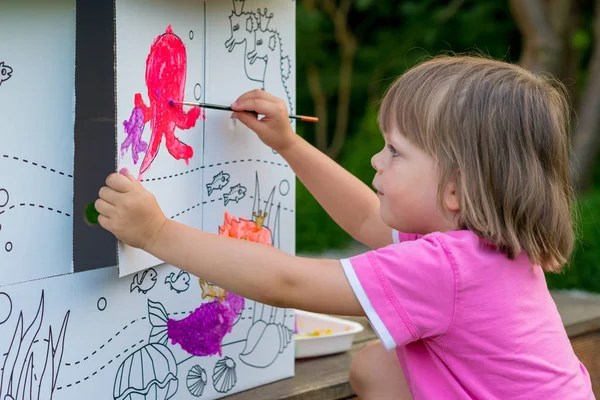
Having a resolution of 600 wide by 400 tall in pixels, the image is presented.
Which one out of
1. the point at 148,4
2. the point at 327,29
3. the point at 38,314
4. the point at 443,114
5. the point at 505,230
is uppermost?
the point at 327,29

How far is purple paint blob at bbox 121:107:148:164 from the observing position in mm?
1065

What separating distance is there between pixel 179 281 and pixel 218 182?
169 millimetres

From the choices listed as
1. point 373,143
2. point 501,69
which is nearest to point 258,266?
point 501,69

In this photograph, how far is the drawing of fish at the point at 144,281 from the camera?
1.17 metres

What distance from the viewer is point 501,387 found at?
116 centimetres

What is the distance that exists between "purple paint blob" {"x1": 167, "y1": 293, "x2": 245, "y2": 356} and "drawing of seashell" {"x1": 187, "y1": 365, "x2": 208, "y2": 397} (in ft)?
0.08

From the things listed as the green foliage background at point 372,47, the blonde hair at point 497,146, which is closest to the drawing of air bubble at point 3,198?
the blonde hair at point 497,146

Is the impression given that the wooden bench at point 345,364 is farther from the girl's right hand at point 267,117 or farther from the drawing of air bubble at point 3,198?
the drawing of air bubble at point 3,198

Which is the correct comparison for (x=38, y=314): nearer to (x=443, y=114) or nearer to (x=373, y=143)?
(x=443, y=114)

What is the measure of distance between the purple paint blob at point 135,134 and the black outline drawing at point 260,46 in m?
0.28

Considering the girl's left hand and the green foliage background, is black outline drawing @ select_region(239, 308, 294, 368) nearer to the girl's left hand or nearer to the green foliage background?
the girl's left hand

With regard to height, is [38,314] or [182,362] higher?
[38,314]

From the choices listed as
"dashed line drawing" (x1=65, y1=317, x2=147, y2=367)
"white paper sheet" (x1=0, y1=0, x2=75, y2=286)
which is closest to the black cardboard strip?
"white paper sheet" (x1=0, y1=0, x2=75, y2=286)

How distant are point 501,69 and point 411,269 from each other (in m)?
0.35
